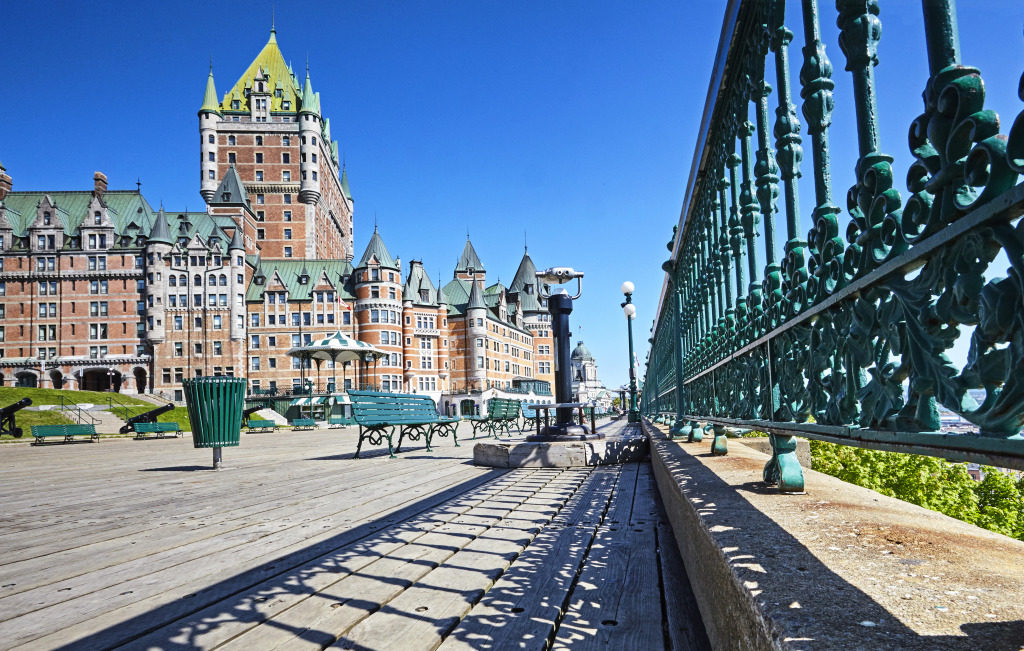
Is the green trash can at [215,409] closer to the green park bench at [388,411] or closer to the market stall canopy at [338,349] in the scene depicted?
the green park bench at [388,411]

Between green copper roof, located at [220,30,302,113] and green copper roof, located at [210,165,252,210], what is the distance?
10.6m

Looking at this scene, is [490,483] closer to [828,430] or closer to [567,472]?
[567,472]

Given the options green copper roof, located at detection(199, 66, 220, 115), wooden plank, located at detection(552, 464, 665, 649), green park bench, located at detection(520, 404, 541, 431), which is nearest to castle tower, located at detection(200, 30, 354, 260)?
green copper roof, located at detection(199, 66, 220, 115)

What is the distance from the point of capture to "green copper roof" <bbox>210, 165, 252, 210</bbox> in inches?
2594

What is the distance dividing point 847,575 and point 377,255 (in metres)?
61.6

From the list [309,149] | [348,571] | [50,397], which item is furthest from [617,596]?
[309,149]

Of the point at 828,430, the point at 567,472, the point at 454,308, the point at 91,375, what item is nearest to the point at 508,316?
the point at 454,308

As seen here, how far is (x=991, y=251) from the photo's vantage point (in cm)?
81

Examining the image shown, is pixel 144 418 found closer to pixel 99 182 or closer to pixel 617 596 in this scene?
pixel 617 596

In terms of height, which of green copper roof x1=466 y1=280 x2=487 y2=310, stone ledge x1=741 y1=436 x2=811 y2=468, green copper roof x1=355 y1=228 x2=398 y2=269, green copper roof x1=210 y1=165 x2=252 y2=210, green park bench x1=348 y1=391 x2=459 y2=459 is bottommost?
stone ledge x1=741 y1=436 x2=811 y2=468

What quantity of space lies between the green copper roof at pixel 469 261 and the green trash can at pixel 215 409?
76763 mm

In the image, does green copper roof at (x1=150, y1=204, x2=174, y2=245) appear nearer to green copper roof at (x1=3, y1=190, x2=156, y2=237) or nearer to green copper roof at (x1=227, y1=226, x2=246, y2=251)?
green copper roof at (x1=3, y1=190, x2=156, y2=237)

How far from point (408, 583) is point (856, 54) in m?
2.22

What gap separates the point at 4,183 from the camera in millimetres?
62719
